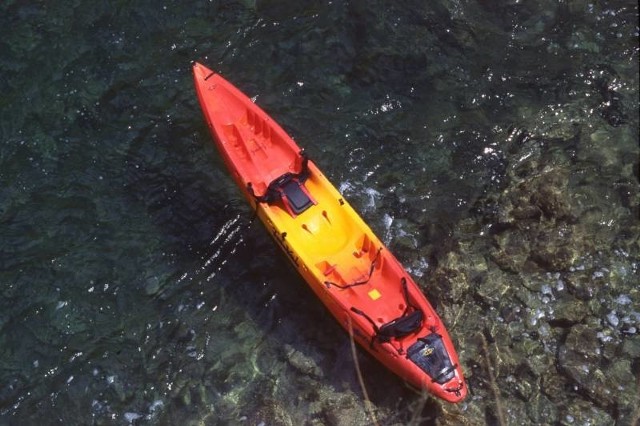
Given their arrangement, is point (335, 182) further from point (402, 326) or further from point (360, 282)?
point (402, 326)

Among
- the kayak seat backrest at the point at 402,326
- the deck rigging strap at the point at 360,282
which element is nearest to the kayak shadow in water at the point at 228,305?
the deck rigging strap at the point at 360,282

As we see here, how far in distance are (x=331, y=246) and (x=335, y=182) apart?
Answer: 1820 mm

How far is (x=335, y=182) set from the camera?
12.1 metres

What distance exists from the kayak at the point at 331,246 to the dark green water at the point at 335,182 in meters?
0.67

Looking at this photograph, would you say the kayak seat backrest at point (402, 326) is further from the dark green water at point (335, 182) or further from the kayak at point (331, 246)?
the dark green water at point (335, 182)

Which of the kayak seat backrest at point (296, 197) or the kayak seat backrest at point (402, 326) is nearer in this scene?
the kayak seat backrest at point (402, 326)

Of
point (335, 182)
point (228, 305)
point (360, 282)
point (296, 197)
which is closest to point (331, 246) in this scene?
point (360, 282)

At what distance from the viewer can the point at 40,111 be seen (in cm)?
1277

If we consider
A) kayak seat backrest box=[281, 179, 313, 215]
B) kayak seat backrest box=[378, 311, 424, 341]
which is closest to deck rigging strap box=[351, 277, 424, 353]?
kayak seat backrest box=[378, 311, 424, 341]

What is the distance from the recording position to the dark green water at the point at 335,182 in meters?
10.3

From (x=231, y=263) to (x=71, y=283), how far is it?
2699mm

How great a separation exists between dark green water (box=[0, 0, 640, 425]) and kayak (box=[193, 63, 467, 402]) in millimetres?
675

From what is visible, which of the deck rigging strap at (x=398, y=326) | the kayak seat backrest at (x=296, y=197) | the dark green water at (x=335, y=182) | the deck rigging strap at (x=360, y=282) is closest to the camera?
the deck rigging strap at (x=398, y=326)

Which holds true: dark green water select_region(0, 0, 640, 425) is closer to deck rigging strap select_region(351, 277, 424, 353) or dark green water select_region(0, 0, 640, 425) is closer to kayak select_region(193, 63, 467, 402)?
kayak select_region(193, 63, 467, 402)
